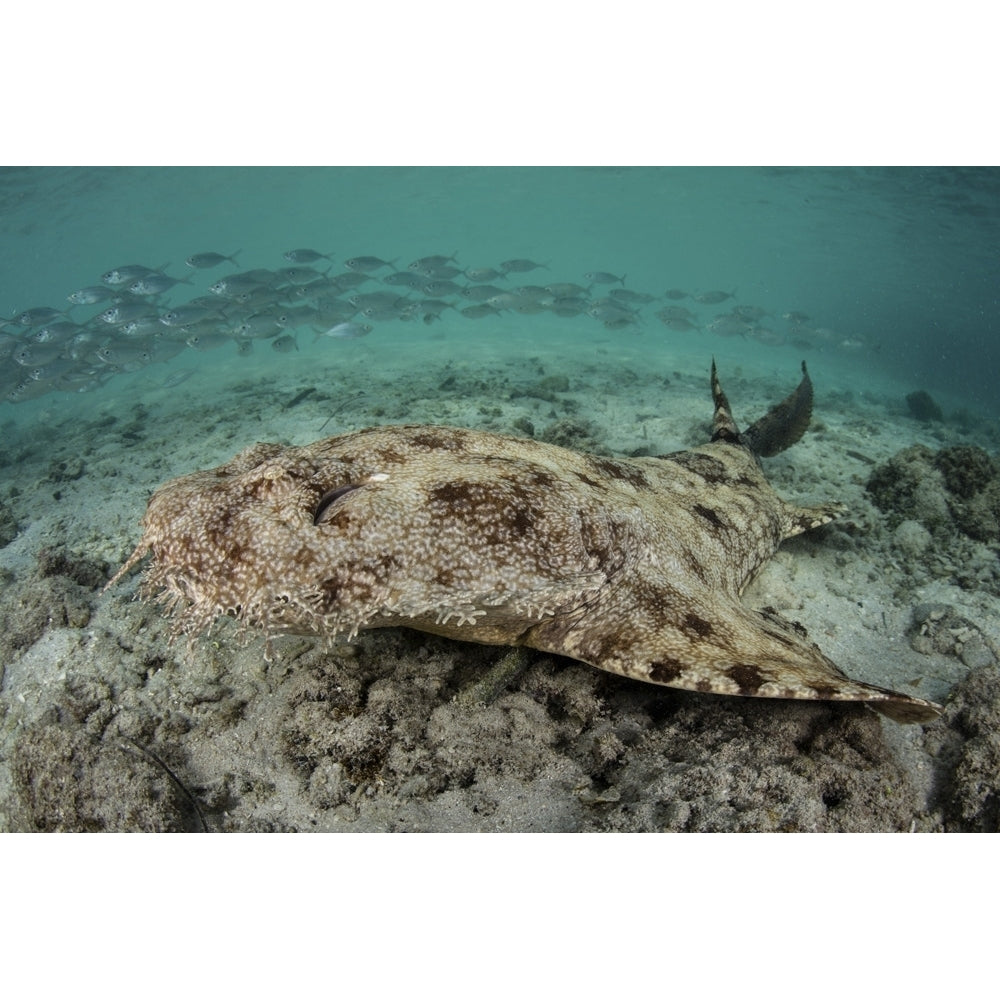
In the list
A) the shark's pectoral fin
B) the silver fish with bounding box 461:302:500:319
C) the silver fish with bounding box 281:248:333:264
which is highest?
the silver fish with bounding box 281:248:333:264

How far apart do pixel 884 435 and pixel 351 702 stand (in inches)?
515

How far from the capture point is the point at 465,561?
2.82m

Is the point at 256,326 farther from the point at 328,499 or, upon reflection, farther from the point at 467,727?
the point at 467,727

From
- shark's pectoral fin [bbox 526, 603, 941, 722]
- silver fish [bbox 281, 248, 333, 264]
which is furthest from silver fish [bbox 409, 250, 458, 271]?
shark's pectoral fin [bbox 526, 603, 941, 722]

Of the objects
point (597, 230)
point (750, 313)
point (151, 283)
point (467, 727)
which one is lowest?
point (467, 727)

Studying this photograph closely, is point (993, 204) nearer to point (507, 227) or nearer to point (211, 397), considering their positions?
point (211, 397)

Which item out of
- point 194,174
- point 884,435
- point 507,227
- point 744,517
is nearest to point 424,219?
point 507,227

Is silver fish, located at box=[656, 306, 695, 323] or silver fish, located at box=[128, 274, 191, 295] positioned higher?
silver fish, located at box=[656, 306, 695, 323]

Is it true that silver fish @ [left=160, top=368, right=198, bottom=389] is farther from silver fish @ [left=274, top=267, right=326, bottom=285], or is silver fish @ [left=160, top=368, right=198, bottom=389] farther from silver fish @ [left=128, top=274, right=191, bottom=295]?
silver fish @ [left=274, top=267, right=326, bottom=285]

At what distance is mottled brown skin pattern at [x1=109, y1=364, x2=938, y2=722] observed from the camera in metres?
2.56

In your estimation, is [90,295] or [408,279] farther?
[408,279]

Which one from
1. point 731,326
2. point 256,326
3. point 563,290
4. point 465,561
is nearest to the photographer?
point 465,561

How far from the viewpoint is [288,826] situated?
288cm

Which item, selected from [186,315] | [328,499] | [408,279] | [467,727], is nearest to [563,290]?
[408,279]
